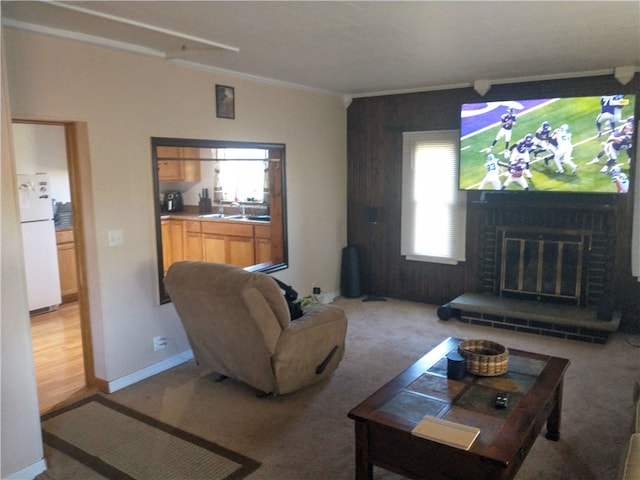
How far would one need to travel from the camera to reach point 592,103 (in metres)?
4.46

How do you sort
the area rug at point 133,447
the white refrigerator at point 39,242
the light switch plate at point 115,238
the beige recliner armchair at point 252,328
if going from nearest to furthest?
the area rug at point 133,447 < the beige recliner armchair at point 252,328 < the light switch plate at point 115,238 < the white refrigerator at point 39,242

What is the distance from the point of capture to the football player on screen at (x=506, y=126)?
191 inches

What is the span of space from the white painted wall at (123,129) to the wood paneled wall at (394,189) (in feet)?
5.11

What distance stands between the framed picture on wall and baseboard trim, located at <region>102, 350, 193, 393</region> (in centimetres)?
206

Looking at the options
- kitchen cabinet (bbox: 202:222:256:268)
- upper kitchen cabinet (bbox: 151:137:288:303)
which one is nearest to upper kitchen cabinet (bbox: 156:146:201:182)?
upper kitchen cabinet (bbox: 151:137:288:303)

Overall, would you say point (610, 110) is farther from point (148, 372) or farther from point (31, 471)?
point (31, 471)

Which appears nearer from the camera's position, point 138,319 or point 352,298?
point 138,319

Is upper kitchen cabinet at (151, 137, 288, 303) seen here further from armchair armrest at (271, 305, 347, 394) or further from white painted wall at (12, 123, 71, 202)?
armchair armrest at (271, 305, 347, 394)

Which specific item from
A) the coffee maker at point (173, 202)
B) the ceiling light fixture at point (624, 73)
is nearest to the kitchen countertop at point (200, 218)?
the coffee maker at point (173, 202)

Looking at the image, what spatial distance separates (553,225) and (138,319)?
152 inches

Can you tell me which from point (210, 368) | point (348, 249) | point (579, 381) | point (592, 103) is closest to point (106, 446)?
point (210, 368)

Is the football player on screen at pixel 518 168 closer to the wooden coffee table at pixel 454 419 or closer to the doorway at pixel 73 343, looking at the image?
the wooden coffee table at pixel 454 419

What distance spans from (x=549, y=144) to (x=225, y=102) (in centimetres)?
298

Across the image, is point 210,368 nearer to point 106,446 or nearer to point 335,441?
point 106,446
